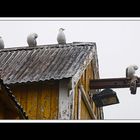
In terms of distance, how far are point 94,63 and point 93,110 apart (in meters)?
1.04

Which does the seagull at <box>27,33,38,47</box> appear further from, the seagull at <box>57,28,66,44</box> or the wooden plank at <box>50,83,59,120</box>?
the wooden plank at <box>50,83,59,120</box>

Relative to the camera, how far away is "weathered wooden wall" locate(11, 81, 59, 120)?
14695 mm

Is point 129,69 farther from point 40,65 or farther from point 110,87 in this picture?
point 40,65

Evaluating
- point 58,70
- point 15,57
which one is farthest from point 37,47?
point 58,70

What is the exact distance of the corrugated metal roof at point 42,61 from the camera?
582 inches

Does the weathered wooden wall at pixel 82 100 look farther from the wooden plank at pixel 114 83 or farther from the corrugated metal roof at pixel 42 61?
the corrugated metal roof at pixel 42 61

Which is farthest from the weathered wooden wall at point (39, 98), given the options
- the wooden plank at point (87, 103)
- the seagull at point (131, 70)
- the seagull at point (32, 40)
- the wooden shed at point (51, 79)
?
the seagull at point (131, 70)

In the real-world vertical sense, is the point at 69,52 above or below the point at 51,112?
above

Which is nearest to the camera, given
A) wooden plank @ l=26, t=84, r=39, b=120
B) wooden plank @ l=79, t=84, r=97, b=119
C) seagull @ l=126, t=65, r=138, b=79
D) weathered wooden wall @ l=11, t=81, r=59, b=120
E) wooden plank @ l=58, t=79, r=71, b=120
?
wooden plank @ l=58, t=79, r=71, b=120

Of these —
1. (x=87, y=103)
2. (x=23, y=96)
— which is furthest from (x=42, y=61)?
(x=87, y=103)

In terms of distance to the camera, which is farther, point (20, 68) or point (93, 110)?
point (93, 110)

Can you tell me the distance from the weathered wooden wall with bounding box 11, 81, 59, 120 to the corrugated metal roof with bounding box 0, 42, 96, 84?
0.20m

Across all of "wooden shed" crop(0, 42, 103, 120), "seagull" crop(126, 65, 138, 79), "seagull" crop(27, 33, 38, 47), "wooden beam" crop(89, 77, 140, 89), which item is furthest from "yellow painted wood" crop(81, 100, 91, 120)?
"seagull" crop(27, 33, 38, 47)

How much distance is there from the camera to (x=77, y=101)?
1509 centimetres
